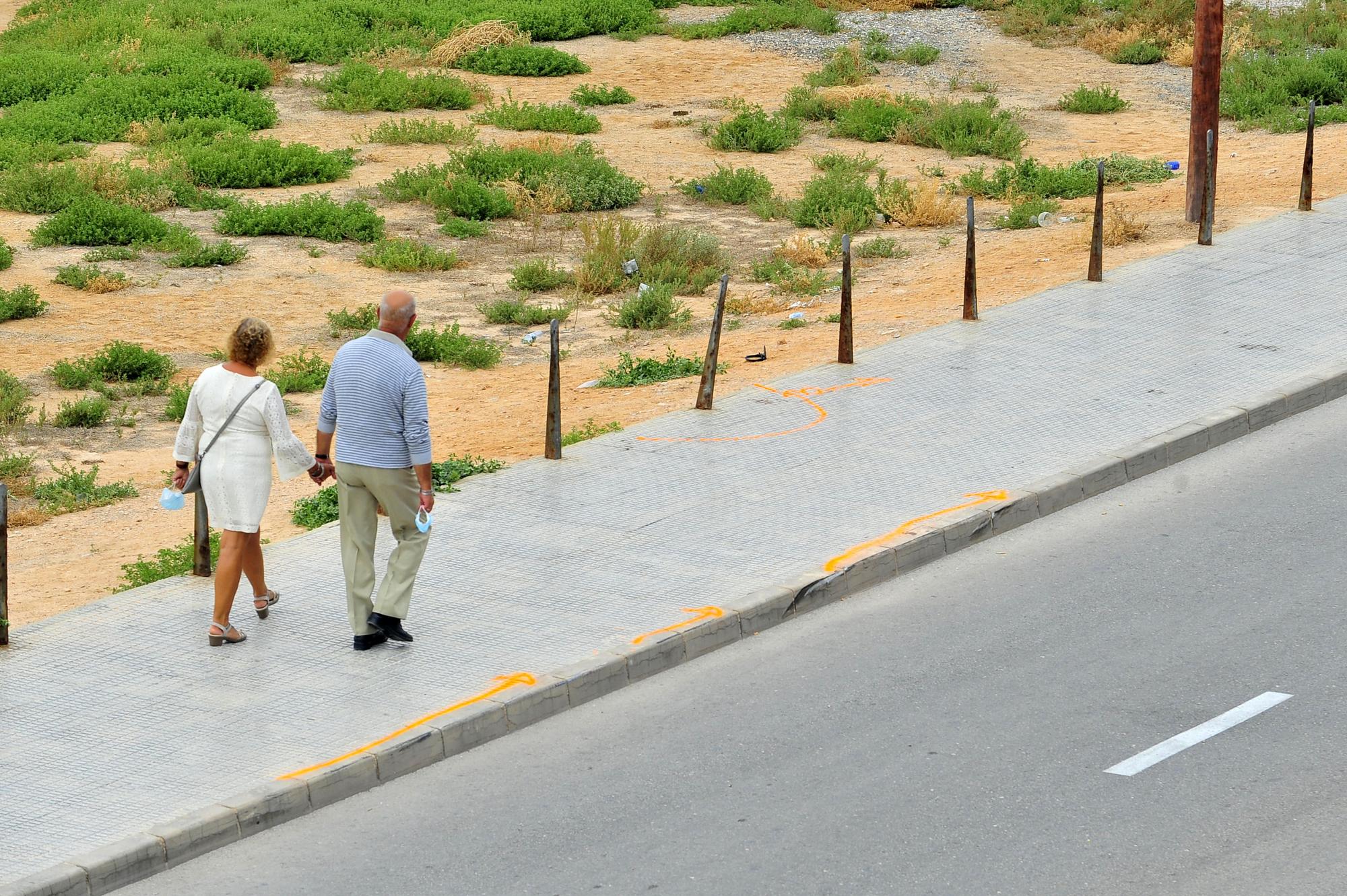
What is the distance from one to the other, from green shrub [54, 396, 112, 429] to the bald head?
7.22 metres

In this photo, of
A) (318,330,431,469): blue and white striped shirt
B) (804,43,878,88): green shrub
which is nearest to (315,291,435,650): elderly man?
(318,330,431,469): blue and white striped shirt

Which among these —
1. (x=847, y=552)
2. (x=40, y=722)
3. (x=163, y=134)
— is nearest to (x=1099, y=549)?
(x=847, y=552)

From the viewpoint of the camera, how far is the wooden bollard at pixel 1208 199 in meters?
17.1

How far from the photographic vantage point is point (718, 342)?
12.7 m

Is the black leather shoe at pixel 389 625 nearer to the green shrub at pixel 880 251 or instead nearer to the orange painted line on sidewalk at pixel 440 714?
the orange painted line on sidewalk at pixel 440 714

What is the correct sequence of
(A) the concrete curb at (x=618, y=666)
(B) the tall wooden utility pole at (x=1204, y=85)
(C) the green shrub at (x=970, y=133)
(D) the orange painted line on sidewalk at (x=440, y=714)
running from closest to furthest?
(A) the concrete curb at (x=618, y=666)
(D) the orange painted line on sidewalk at (x=440, y=714)
(B) the tall wooden utility pole at (x=1204, y=85)
(C) the green shrub at (x=970, y=133)

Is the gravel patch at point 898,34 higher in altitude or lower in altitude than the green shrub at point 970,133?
higher

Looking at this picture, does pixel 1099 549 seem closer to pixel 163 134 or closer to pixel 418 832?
pixel 418 832

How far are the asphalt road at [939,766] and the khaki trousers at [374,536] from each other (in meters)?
1.03

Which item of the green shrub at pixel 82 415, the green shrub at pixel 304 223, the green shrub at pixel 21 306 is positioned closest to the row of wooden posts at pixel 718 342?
the green shrub at pixel 82 415

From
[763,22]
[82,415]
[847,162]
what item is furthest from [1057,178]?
[763,22]

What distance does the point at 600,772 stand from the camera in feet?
23.8

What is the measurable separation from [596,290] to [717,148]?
8742mm

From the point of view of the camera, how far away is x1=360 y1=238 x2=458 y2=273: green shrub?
2012cm
